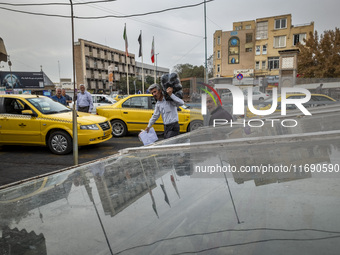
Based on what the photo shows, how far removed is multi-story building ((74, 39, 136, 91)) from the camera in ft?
197

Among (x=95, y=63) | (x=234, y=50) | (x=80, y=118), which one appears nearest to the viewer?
(x=80, y=118)

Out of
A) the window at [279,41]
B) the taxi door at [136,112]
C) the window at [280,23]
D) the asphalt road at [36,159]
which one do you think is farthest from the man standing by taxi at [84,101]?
the window at [280,23]

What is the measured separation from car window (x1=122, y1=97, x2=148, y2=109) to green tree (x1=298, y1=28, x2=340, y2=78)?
15881 mm

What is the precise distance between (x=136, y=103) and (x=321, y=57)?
1847 centimetres

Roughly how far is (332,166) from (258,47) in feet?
136

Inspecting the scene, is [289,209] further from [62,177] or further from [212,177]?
[62,177]

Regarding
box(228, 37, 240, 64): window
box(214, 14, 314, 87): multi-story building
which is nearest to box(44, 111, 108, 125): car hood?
box(214, 14, 314, 87): multi-story building

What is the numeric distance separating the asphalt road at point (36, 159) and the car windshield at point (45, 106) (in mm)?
1089

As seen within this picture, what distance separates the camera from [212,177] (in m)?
1.72

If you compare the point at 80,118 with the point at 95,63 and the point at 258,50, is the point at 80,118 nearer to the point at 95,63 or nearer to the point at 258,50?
the point at 258,50

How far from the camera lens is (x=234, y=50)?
41656 millimetres

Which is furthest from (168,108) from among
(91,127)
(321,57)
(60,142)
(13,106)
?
(321,57)

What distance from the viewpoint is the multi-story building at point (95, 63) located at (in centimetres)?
6000

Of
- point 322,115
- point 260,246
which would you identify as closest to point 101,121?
point 322,115
